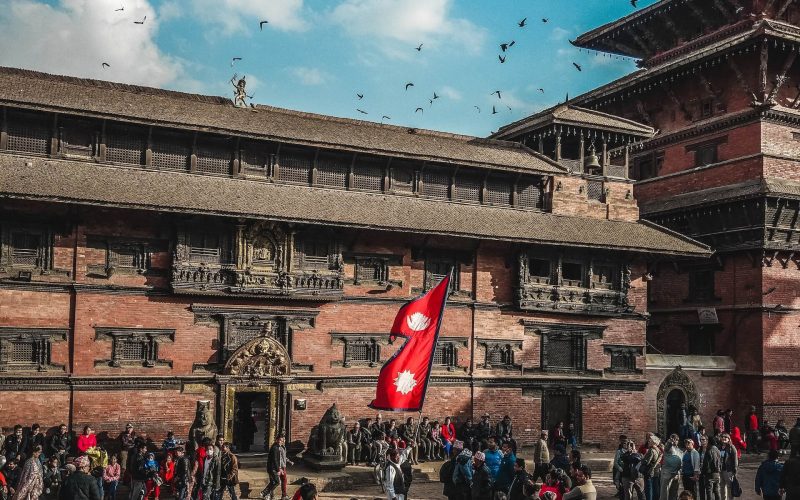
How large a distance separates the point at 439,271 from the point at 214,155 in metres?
8.00

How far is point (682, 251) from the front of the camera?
2911cm

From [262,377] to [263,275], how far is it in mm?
2972

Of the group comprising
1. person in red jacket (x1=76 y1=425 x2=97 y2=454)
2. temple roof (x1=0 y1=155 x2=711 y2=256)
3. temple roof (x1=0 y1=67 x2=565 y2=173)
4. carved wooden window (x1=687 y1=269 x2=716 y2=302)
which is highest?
temple roof (x1=0 y1=67 x2=565 y2=173)

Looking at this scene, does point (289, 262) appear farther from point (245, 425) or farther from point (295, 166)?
point (245, 425)

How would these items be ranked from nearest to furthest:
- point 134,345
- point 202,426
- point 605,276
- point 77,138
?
point 202,426 → point 134,345 → point 77,138 → point 605,276

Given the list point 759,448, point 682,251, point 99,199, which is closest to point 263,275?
point 99,199

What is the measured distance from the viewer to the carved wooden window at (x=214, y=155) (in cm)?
2558

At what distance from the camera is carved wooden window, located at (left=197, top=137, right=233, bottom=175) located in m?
25.6

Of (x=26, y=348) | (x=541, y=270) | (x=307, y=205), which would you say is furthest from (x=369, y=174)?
(x=26, y=348)

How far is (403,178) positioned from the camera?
92.8 ft

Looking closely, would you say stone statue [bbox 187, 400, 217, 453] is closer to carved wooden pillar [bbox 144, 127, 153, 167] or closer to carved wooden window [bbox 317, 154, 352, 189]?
carved wooden pillar [bbox 144, 127, 153, 167]

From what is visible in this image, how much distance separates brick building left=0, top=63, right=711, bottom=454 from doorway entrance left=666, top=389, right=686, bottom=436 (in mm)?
1247

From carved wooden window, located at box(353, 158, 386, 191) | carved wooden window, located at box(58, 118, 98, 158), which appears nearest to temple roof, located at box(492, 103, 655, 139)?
carved wooden window, located at box(353, 158, 386, 191)

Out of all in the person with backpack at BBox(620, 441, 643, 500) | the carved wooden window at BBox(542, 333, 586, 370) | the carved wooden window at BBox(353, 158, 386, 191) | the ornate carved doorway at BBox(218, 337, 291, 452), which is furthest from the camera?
the carved wooden window at BBox(542, 333, 586, 370)
